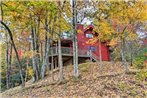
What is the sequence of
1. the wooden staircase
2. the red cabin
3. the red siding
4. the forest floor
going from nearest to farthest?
1. the forest floor
2. the wooden staircase
3. the red cabin
4. the red siding

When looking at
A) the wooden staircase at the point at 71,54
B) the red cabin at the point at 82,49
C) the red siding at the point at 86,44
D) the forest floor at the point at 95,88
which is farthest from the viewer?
the red siding at the point at 86,44

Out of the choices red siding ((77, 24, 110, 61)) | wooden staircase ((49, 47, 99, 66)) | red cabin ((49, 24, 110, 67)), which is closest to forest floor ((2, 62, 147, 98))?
wooden staircase ((49, 47, 99, 66))

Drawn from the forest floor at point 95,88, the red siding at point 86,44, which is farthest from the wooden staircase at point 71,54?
the forest floor at point 95,88

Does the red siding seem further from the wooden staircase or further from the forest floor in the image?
the forest floor

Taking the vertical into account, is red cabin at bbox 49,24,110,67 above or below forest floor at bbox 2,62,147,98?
above

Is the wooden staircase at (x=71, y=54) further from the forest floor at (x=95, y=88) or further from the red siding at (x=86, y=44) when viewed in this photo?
the forest floor at (x=95, y=88)

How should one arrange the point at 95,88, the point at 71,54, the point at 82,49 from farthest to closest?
1. the point at 82,49
2. the point at 71,54
3. the point at 95,88

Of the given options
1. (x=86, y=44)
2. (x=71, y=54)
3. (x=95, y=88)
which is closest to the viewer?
(x=95, y=88)

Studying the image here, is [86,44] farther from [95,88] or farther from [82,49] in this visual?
[95,88]

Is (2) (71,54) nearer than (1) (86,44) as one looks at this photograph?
Yes

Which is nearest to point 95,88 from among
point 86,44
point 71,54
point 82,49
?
point 71,54

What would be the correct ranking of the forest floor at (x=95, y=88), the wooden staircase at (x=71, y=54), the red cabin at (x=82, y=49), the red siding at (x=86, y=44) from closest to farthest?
the forest floor at (x=95, y=88) < the wooden staircase at (x=71, y=54) < the red cabin at (x=82, y=49) < the red siding at (x=86, y=44)

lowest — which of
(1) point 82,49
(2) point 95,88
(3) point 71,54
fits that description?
(2) point 95,88

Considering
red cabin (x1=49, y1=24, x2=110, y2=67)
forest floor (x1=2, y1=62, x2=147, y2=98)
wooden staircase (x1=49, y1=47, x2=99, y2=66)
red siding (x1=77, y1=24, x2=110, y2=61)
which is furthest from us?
red siding (x1=77, y1=24, x2=110, y2=61)
